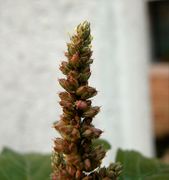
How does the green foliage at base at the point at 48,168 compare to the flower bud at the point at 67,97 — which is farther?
the green foliage at base at the point at 48,168

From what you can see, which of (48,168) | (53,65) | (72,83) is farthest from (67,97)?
(53,65)

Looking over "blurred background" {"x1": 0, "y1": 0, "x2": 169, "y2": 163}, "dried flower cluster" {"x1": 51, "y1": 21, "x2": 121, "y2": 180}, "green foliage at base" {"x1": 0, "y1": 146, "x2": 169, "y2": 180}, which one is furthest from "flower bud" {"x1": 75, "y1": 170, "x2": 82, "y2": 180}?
"blurred background" {"x1": 0, "y1": 0, "x2": 169, "y2": 163}

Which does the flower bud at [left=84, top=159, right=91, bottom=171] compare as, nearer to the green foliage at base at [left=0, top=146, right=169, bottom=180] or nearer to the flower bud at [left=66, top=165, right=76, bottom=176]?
the flower bud at [left=66, top=165, right=76, bottom=176]

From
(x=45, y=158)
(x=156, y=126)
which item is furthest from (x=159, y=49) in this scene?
(x=45, y=158)

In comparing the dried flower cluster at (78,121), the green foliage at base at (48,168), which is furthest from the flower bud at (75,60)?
the green foliage at base at (48,168)

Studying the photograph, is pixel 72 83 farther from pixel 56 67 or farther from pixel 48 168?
pixel 56 67

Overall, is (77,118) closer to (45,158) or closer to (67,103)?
(67,103)

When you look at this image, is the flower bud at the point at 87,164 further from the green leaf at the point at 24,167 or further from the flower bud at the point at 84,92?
the green leaf at the point at 24,167
